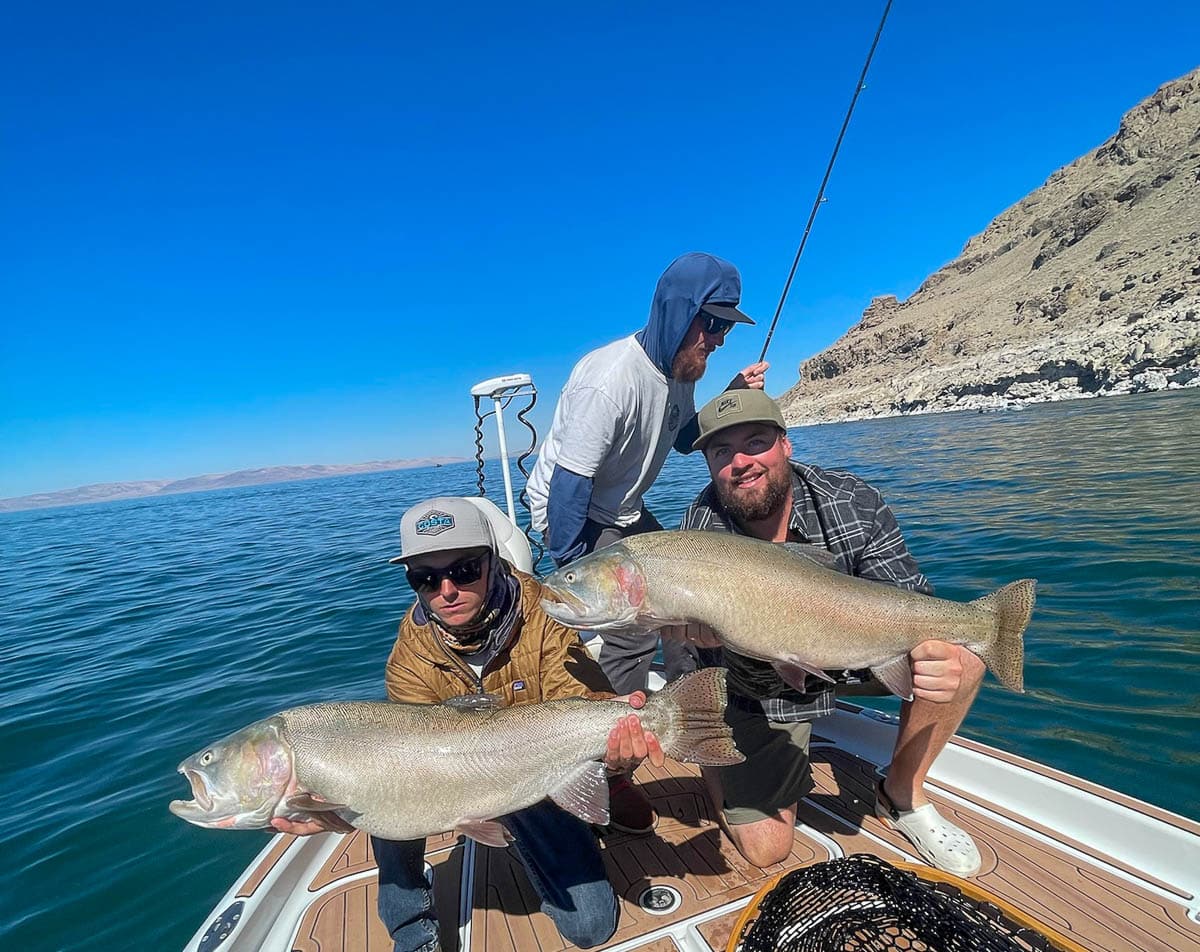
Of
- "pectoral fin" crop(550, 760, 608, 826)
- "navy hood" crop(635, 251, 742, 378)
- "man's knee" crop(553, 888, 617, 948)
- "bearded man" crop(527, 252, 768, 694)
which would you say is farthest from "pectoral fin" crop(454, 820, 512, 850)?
"navy hood" crop(635, 251, 742, 378)

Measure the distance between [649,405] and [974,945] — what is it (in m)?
3.10

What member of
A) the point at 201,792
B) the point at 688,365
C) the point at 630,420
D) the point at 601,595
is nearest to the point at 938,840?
the point at 601,595

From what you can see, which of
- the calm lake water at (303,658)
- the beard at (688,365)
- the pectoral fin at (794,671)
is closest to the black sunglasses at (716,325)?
the beard at (688,365)

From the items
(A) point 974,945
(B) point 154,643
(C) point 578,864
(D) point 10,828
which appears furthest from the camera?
→ (B) point 154,643

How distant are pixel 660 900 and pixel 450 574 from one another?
6.87ft

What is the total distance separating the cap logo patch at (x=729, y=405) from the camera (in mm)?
3204

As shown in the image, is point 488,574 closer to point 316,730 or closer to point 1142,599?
point 316,730

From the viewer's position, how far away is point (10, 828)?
5090 millimetres

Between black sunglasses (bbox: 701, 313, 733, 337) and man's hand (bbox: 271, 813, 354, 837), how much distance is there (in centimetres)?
337

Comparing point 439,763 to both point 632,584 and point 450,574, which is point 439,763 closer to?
point 450,574

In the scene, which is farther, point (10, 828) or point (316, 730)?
point (10, 828)

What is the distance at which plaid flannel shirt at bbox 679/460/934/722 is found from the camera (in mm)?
3379

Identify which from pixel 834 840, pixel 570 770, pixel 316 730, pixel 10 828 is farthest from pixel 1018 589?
pixel 10 828

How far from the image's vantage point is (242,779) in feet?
8.34
